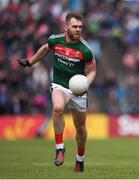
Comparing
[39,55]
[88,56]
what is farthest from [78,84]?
[39,55]

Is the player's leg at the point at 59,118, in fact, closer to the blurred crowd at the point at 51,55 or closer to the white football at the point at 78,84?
Answer: the white football at the point at 78,84

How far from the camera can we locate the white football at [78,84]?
12273mm

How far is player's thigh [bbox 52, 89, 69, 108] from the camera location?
41.3 feet

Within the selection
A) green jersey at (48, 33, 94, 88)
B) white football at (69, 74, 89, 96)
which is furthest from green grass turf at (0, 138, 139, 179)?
green jersey at (48, 33, 94, 88)

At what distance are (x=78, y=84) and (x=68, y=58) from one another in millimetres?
867

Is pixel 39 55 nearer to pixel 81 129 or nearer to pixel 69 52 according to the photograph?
pixel 69 52

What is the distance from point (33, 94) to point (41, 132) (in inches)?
66.3

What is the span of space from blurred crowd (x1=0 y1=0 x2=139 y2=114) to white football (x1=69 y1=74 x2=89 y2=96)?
1523cm

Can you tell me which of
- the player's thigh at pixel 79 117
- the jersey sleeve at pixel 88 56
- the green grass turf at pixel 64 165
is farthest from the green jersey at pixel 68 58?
the green grass turf at pixel 64 165

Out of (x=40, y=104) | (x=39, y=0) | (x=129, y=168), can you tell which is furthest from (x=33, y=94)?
(x=129, y=168)

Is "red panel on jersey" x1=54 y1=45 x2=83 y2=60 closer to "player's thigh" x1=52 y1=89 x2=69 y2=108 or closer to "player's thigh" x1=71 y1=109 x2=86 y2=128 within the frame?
"player's thigh" x1=52 y1=89 x2=69 y2=108

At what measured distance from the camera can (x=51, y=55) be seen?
93.1 ft

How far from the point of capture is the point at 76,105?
12914 mm

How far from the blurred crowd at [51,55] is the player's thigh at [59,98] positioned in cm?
1469
